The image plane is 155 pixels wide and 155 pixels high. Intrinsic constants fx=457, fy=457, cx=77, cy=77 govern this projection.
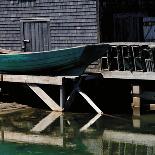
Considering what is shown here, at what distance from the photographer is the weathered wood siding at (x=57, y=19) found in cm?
1688

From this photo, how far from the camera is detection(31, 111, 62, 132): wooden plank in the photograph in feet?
46.0

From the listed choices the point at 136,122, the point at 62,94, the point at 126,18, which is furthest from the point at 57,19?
the point at 136,122

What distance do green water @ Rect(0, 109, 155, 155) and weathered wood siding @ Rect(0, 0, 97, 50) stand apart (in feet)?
10.3

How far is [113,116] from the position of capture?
49.3ft

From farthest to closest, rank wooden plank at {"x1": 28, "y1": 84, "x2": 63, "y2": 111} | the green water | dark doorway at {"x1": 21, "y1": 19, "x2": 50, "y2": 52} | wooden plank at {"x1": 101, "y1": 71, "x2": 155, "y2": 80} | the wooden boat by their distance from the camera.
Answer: dark doorway at {"x1": 21, "y1": 19, "x2": 50, "y2": 52} < wooden plank at {"x1": 28, "y1": 84, "x2": 63, "y2": 111} < the wooden boat < wooden plank at {"x1": 101, "y1": 71, "x2": 155, "y2": 80} < the green water

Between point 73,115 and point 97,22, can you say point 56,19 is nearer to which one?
point 97,22

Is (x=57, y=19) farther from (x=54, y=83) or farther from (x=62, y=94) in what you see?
(x=62, y=94)

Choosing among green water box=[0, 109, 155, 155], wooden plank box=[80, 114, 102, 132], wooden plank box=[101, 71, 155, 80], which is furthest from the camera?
wooden plank box=[101, 71, 155, 80]

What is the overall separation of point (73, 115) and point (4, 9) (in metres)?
5.62

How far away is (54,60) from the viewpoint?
15.5 m

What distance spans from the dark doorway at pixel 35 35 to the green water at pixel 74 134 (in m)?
3.07

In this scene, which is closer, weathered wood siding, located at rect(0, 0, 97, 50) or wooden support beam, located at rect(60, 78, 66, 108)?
wooden support beam, located at rect(60, 78, 66, 108)

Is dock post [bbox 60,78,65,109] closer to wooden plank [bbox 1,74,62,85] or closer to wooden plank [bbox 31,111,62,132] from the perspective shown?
wooden plank [bbox 1,74,62,85]

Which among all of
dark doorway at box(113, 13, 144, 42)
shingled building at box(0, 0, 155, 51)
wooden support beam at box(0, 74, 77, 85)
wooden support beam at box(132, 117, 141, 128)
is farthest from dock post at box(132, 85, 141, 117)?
dark doorway at box(113, 13, 144, 42)
